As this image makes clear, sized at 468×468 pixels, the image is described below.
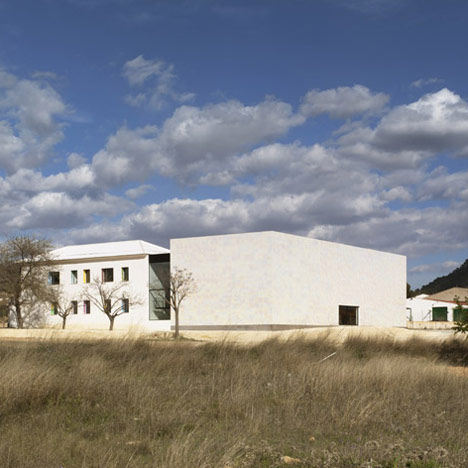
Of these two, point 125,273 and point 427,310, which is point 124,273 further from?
point 427,310

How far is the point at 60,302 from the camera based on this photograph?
177ft

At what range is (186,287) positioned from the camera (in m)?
47.9

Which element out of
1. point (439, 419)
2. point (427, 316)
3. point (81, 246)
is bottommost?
point (427, 316)

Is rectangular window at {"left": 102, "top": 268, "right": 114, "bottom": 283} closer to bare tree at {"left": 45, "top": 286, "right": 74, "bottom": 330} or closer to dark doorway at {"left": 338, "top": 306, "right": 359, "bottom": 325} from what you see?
bare tree at {"left": 45, "top": 286, "right": 74, "bottom": 330}

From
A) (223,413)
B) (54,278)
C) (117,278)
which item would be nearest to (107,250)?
(117,278)

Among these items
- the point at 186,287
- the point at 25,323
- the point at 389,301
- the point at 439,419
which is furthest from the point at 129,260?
the point at 439,419

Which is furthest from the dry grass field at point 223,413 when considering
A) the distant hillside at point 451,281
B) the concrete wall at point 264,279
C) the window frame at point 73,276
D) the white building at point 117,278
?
the distant hillside at point 451,281

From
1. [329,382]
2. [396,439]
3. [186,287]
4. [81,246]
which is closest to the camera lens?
[396,439]

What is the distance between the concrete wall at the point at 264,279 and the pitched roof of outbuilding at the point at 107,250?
5196 mm

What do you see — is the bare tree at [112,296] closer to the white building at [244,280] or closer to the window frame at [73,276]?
the white building at [244,280]

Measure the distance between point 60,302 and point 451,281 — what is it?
98002 millimetres

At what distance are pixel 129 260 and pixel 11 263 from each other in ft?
29.7

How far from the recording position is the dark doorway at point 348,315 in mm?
53031

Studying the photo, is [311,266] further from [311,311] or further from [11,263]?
[11,263]
